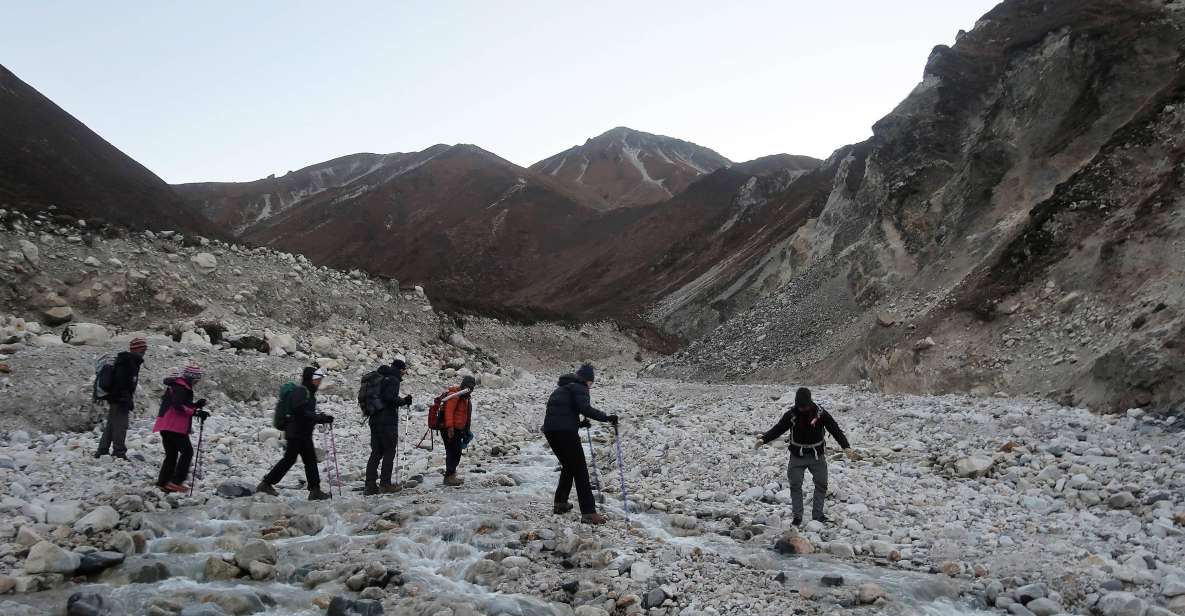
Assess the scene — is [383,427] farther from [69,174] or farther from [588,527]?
[69,174]

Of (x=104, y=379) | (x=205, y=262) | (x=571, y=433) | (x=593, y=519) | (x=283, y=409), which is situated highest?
(x=205, y=262)

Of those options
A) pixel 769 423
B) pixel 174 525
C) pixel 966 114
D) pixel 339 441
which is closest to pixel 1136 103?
pixel 966 114

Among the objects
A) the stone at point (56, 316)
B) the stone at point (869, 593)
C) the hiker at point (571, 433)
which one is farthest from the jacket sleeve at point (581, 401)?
the stone at point (56, 316)

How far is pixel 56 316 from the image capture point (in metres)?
18.9

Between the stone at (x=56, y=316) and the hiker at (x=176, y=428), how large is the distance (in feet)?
38.9

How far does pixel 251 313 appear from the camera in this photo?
79.5ft

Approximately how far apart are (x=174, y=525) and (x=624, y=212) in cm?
10091

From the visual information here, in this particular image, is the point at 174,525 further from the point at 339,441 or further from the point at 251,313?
the point at 251,313

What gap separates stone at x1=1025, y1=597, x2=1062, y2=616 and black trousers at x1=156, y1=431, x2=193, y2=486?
10386mm

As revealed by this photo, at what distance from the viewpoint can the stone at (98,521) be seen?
777 centimetres

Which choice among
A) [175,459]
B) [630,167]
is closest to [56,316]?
[175,459]

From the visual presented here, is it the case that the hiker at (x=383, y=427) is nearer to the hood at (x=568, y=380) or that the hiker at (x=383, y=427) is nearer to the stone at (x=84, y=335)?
the hood at (x=568, y=380)

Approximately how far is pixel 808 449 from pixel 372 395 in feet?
20.9

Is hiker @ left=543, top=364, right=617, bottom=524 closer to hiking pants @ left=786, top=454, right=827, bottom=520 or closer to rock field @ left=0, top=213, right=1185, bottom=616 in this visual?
rock field @ left=0, top=213, right=1185, bottom=616
